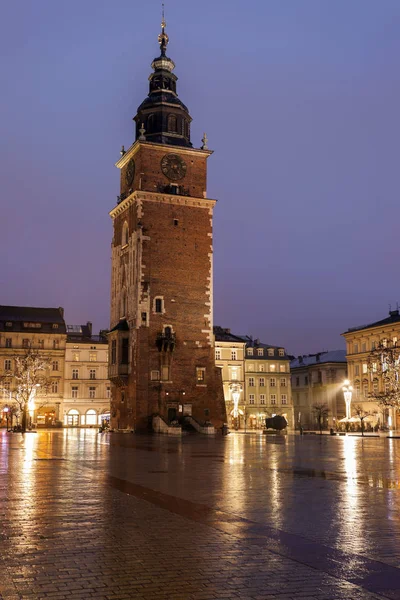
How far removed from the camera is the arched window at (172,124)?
227ft

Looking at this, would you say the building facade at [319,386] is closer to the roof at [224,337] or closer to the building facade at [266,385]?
the building facade at [266,385]

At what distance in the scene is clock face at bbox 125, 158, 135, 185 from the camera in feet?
225

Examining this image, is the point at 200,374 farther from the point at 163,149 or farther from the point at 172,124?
the point at 172,124

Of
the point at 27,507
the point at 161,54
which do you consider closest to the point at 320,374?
the point at 161,54

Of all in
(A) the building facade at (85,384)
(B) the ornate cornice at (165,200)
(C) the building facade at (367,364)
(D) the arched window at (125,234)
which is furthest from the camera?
(A) the building facade at (85,384)

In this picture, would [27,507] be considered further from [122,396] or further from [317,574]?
[122,396]

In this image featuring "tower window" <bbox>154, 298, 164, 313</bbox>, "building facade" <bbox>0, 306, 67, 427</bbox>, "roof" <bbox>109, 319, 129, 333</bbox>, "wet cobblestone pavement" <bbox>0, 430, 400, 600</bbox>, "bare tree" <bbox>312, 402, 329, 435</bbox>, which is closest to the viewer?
"wet cobblestone pavement" <bbox>0, 430, 400, 600</bbox>

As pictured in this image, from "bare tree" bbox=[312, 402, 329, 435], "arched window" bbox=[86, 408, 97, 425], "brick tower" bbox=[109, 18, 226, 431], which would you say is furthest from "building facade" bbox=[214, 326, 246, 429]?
"brick tower" bbox=[109, 18, 226, 431]

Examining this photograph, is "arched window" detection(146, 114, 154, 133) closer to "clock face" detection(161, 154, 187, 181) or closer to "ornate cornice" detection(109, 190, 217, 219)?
"clock face" detection(161, 154, 187, 181)

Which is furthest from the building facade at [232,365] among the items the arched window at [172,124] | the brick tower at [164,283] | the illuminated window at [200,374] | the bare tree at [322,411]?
the arched window at [172,124]

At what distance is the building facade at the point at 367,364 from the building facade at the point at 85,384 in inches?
1415

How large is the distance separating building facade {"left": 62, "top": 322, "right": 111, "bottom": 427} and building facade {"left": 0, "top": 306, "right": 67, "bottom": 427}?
1121 millimetres

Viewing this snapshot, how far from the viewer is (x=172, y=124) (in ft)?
228

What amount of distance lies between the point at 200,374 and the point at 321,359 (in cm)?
5295
